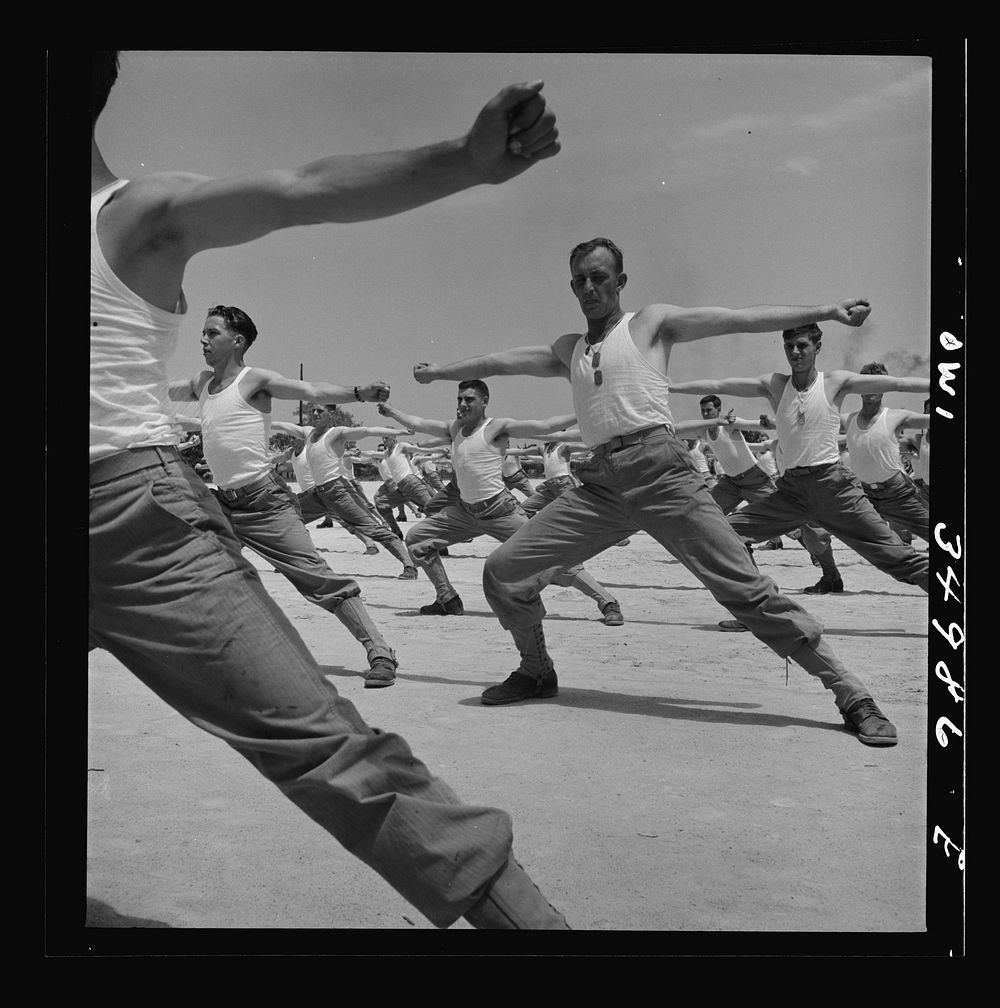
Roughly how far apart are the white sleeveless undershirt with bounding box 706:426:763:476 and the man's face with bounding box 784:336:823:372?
4.12 metres

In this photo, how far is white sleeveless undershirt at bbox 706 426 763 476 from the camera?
11.0m

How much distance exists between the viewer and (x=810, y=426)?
274 inches

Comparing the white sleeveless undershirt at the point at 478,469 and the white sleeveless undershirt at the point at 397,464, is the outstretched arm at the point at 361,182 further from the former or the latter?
the white sleeveless undershirt at the point at 397,464

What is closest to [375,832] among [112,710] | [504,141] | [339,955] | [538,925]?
[538,925]

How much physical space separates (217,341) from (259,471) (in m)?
0.73

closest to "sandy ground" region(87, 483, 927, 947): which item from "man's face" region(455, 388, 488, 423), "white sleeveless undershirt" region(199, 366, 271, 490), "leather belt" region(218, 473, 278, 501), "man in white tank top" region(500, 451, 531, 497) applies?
"leather belt" region(218, 473, 278, 501)

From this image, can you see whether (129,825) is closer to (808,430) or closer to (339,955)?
(339,955)

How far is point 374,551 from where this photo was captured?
45.1ft

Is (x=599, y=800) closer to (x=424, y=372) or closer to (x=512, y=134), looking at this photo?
(x=424, y=372)

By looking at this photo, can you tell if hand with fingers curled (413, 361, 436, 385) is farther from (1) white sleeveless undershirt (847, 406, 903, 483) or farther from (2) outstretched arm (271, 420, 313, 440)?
(2) outstretched arm (271, 420, 313, 440)

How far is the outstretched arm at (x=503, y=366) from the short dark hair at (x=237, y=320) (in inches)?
53.3

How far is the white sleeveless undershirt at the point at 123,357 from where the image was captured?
2.36 metres

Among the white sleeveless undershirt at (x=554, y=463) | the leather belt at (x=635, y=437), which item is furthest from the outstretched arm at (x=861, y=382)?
the white sleeveless undershirt at (x=554, y=463)

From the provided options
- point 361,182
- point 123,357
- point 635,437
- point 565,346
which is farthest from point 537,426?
point 361,182
